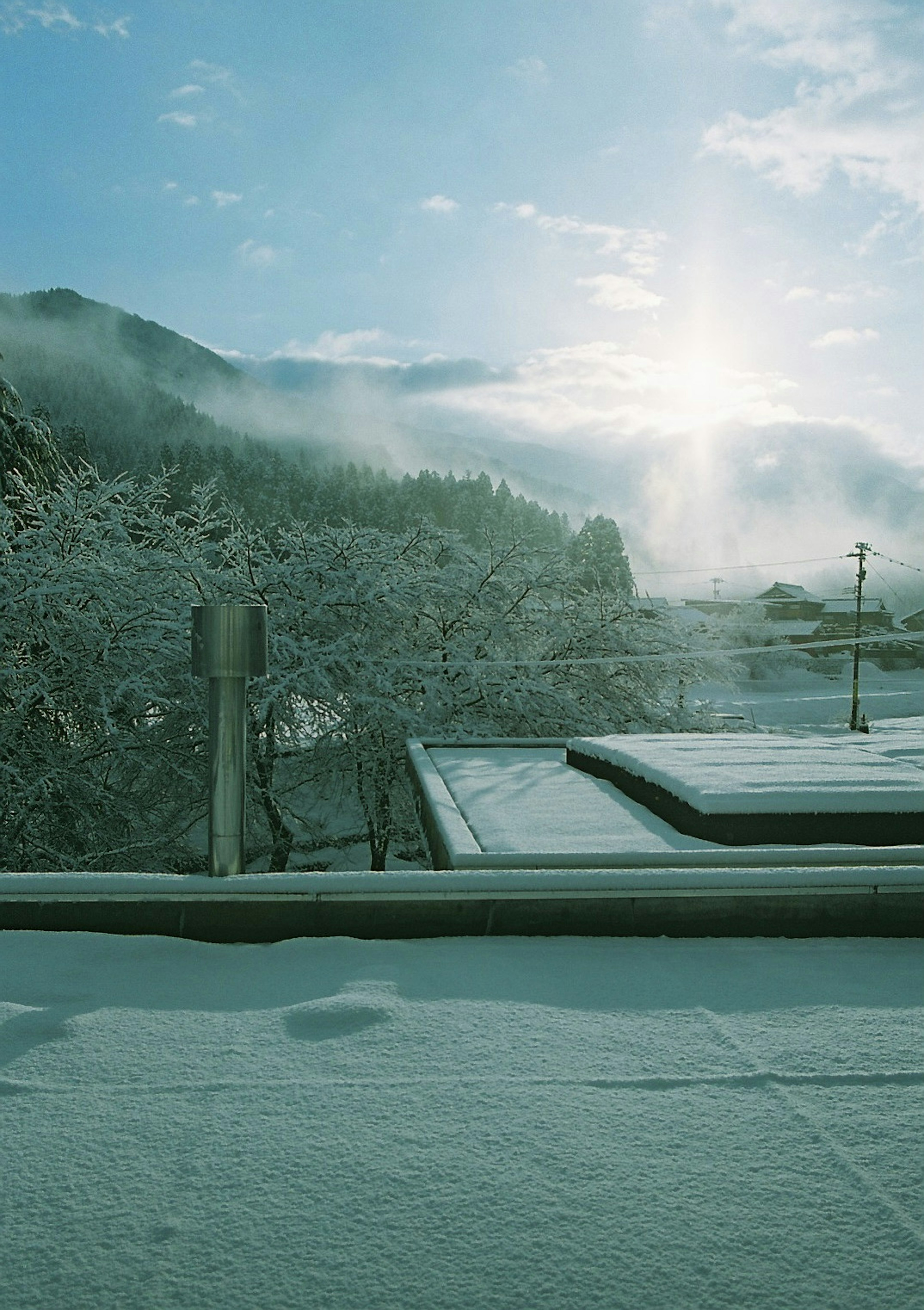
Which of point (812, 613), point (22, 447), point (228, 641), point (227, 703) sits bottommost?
point (227, 703)

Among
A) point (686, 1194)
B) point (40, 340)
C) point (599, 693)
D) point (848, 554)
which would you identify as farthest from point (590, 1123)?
point (40, 340)

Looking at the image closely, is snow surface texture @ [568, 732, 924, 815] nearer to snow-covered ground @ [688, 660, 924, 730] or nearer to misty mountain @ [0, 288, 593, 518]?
snow-covered ground @ [688, 660, 924, 730]

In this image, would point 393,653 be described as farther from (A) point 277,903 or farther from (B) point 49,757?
(A) point 277,903

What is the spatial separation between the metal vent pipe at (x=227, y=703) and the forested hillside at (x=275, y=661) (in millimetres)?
3873

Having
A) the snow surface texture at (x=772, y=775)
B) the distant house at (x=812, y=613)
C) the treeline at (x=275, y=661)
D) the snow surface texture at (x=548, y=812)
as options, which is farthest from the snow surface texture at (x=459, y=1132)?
the distant house at (x=812, y=613)

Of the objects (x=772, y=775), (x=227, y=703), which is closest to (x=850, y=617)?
(x=772, y=775)

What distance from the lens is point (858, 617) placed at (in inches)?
1406

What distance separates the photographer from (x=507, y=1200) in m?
1.47

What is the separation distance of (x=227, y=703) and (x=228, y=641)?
20cm

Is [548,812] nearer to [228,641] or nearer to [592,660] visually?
[228,641]

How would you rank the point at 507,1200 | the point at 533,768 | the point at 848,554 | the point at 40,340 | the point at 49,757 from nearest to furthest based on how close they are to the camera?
the point at 507,1200, the point at 533,768, the point at 49,757, the point at 848,554, the point at 40,340

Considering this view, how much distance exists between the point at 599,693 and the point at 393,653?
2.56m

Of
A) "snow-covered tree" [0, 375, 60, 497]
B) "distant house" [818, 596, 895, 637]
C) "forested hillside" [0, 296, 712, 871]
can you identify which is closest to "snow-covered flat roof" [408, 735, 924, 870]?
"forested hillside" [0, 296, 712, 871]

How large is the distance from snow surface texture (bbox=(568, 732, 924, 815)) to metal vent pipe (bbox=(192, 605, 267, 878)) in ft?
5.72
